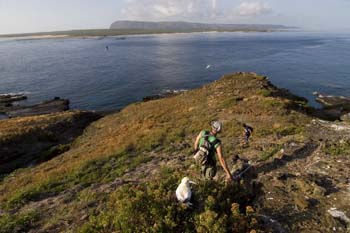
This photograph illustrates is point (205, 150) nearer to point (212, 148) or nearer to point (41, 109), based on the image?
point (212, 148)

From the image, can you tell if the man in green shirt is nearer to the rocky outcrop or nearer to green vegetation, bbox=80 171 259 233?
green vegetation, bbox=80 171 259 233

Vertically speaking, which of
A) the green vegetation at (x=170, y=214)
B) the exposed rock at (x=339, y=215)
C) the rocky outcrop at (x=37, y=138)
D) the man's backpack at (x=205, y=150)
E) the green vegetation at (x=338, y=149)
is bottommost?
the rocky outcrop at (x=37, y=138)

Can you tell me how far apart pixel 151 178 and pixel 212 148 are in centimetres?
471

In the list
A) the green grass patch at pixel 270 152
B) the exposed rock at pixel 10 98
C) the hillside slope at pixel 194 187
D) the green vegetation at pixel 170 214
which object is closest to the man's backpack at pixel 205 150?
the hillside slope at pixel 194 187

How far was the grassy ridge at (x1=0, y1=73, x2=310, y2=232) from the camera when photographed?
663cm

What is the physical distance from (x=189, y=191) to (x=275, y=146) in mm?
8244

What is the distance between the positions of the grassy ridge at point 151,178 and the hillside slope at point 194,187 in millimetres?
34

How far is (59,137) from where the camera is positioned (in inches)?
1171

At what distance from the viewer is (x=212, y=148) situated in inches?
353

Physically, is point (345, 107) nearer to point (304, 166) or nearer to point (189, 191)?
point (304, 166)

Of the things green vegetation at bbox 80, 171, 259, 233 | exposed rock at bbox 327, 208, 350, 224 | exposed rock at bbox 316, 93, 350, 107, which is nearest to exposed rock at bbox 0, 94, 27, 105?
exposed rock at bbox 316, 93, 350, 107

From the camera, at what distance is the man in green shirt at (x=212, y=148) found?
8.65 m

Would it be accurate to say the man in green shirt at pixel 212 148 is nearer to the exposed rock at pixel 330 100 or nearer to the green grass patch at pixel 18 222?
the green grass patch at pixel 18 222

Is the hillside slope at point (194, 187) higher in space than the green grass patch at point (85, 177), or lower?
higher
